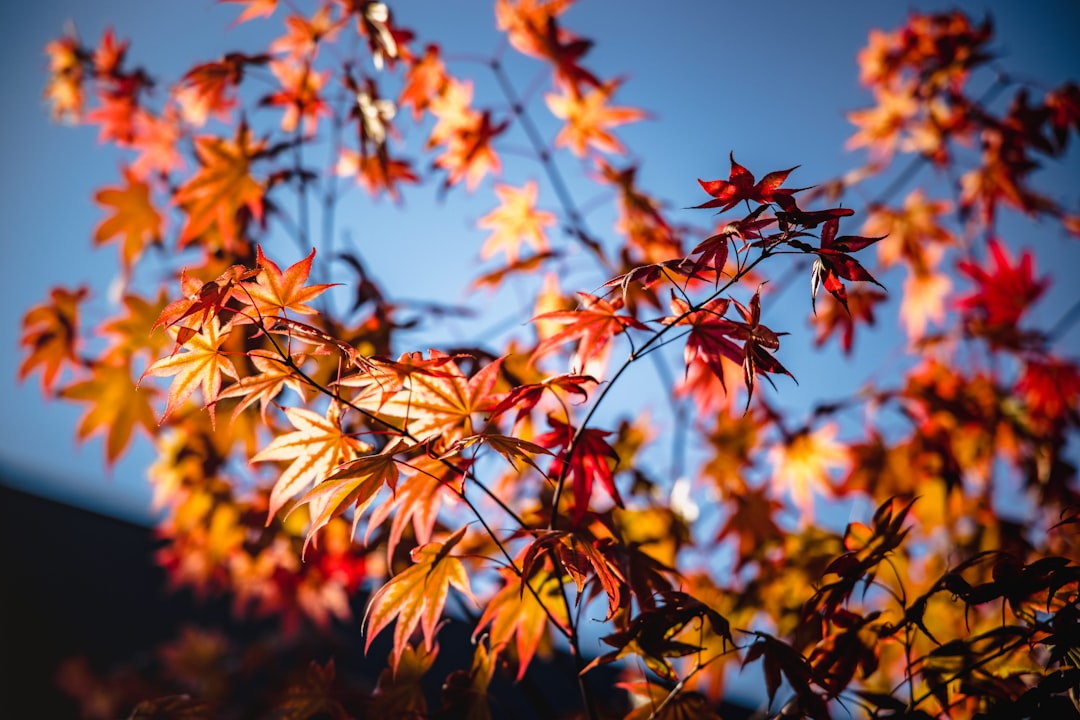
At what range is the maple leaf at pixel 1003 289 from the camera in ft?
6.67

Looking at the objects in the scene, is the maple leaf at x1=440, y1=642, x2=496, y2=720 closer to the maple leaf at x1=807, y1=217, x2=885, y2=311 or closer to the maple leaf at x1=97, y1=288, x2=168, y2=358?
the maple leaf at x1=807, y1=217, x2=885, y2=311

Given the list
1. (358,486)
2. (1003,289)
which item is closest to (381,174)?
(358,486)

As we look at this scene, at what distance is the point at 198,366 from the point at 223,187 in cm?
83

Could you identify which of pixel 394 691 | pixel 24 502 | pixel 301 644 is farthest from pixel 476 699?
pixel 24 502

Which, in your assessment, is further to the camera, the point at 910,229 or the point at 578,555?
the point at 910,229

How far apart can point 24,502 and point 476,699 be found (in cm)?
703

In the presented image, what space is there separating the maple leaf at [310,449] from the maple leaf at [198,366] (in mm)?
92

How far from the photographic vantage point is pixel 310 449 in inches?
30.3

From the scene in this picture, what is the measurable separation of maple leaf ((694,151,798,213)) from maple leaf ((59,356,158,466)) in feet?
4.44

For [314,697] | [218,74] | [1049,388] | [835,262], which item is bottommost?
[314,697]

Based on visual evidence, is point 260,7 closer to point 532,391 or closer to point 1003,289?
point 532,391

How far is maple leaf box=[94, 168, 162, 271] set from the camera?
165 centimetres

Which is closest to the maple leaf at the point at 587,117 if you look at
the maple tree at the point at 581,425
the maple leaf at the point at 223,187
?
the maple tree at the point at 581,425

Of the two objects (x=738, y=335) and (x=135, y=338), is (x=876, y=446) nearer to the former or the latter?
(x=738, y=335)
